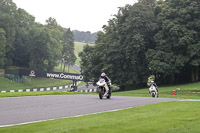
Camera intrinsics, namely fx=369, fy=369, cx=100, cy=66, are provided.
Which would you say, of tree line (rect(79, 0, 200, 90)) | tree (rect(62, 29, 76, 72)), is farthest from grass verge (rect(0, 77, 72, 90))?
Answer: tree (rect(62, 29, 76, 72))

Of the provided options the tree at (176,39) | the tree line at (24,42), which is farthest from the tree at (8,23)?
the tree at (176,39)

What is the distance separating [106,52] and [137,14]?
7959 millimetres

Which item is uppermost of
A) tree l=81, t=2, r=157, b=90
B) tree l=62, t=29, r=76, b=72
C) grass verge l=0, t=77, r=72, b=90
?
tree l=62, t=29, r=76, b=72

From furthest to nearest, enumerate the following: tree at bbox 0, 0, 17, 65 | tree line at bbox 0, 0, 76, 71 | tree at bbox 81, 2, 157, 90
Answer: tree line at bbox 0, 0, 76, 71 → tree at bbox 0, 0, 17, 65 → tree at bbox 81, 2, 157, 90

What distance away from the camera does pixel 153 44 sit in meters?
55.4

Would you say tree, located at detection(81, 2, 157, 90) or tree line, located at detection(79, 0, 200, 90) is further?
tree, located at detection(81, 2, 157, 90)

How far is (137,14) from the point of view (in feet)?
174

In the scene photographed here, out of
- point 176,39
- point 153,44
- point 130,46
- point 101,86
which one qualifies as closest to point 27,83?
point 130,46

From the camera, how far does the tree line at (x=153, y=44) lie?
161 feet

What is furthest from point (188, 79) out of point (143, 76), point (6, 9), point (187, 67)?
point (6, 9)

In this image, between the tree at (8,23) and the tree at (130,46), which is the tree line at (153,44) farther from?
the tree at (8,23)

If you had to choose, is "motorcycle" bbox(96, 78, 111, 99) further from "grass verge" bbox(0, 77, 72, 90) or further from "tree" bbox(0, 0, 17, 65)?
"tree" bbox(0, 0, 17, 65)

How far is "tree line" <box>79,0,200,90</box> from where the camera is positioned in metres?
49.1

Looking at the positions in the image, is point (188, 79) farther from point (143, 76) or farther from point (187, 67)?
point (143, 76)
